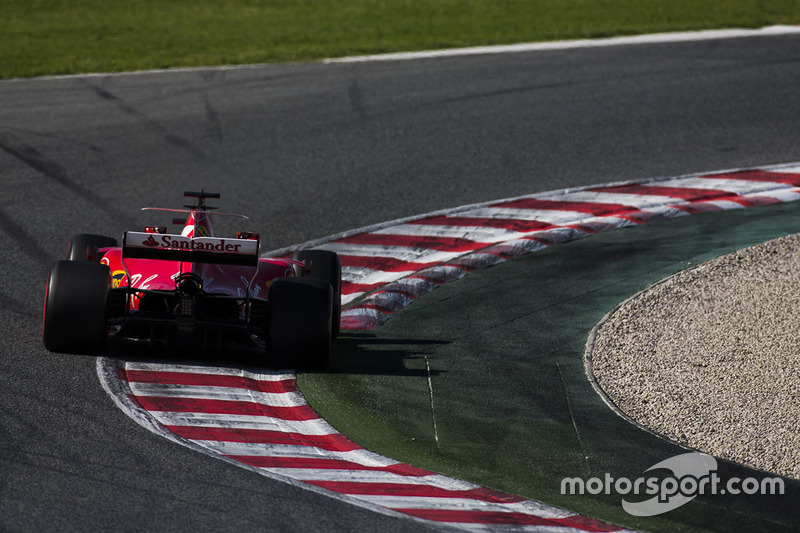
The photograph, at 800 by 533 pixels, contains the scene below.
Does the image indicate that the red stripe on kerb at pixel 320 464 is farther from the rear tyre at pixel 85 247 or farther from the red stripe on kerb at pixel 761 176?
the red stripe on kerb at pixel 761 176

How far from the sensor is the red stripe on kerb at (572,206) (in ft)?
45.8

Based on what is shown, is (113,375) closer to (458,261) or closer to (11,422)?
(11,422)

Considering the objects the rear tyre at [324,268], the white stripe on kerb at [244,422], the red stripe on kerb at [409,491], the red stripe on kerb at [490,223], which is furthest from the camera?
the red stripe on kerb at [490,223]

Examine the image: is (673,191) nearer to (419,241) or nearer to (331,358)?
(419,241)

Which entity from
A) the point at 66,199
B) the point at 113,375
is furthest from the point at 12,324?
A: the point at 66,199

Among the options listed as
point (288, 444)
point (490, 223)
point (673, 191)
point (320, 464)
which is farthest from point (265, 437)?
point (673, 191)

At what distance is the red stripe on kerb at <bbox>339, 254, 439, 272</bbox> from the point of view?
40.3ft

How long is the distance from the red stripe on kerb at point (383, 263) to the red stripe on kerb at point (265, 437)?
396 centimetres

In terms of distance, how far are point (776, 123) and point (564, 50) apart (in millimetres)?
4321

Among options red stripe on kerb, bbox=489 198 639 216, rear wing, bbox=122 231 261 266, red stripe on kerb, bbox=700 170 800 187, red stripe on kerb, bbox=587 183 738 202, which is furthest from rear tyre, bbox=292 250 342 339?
red stripe on kerb, bbox=700 170 800 187

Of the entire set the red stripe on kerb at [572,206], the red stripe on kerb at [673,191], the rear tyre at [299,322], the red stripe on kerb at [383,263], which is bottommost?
the rear tyre at [299,322]

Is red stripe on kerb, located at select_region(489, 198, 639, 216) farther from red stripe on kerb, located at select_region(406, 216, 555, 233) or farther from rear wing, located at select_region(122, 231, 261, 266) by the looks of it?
rear wing, located at select_region(122, 231, 261, 266)

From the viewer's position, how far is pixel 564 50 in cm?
2003

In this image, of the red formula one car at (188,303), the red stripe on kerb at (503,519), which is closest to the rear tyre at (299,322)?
the red formula one car at (188,303)
